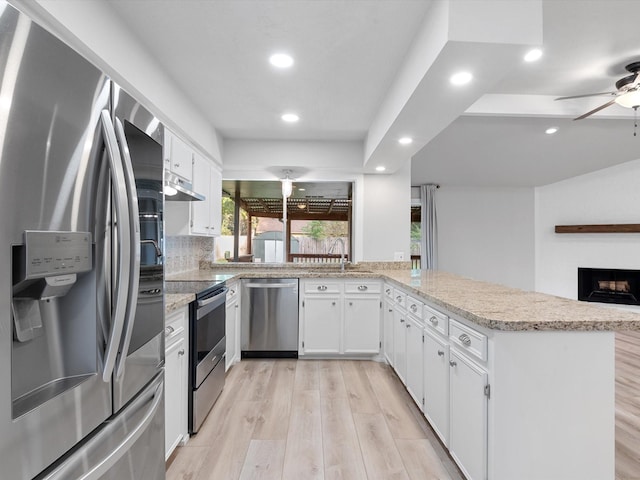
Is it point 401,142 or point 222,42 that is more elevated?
point 222,42

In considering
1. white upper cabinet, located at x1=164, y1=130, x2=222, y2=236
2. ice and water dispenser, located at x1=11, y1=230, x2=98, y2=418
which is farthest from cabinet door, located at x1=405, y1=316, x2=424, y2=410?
white upper cabinet, located at x1=164, y1=130, x2=222, y2=236

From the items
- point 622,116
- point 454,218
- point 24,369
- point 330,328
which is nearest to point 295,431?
point 330,328

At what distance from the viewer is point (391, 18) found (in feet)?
5.94

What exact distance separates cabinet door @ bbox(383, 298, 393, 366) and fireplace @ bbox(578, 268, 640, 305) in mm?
4625

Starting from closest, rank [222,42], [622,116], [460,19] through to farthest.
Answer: [460,19] < [222,42] < [622,116]

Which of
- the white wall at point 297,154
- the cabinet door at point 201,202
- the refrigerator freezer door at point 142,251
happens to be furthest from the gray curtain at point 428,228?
the refrigerator freezer door at point 142,251

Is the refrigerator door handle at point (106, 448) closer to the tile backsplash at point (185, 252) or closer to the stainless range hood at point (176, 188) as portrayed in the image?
the stainless range hood at point (176, 188)

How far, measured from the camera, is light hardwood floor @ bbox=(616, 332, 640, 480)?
1836mm

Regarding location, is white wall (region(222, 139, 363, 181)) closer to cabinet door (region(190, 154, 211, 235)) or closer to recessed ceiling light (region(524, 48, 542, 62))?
cabinet door (region(190, 154, 211, 235))

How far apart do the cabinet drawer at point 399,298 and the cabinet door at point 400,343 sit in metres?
0.06

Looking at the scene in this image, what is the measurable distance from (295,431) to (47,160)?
209 centimetres

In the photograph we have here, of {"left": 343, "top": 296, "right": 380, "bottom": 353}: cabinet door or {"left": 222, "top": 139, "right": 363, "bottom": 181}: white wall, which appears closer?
{"left": 343, "top": 296, "right": 380, "bottom": 353}: cabinet door

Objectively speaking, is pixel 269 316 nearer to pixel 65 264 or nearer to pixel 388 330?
pixel 388 330

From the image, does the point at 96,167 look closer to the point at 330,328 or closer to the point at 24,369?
the point at 24,369
